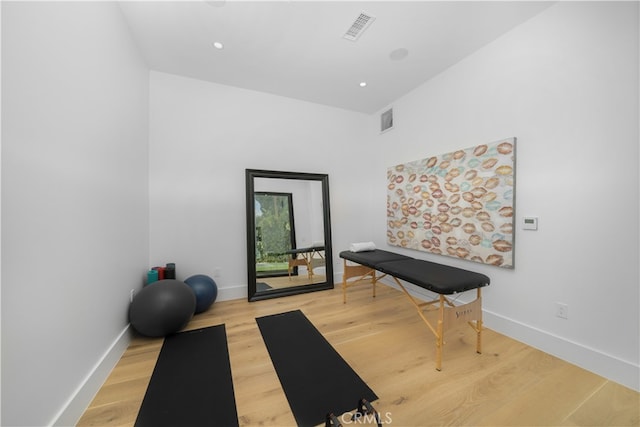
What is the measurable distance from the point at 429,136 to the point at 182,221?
307cm

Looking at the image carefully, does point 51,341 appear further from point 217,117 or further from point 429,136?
point 429,136

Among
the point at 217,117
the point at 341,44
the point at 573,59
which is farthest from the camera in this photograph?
the point at 217,117

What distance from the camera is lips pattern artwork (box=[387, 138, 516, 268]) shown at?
196cm

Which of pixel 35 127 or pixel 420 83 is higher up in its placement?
pixel 420 83

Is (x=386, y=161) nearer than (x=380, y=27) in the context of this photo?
No

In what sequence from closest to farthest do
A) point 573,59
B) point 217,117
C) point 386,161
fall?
point 573,59, point 217,117, point 386,161

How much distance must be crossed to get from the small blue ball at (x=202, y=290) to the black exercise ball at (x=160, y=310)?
1.27ft

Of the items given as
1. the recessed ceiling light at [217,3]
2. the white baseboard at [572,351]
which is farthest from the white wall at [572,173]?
the recessed ceiling light at [217,3]

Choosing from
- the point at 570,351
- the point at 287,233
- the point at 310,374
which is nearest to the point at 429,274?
the point at 570,351

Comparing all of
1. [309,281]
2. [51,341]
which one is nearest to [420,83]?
[309,281]

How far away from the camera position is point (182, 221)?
262 centimetres

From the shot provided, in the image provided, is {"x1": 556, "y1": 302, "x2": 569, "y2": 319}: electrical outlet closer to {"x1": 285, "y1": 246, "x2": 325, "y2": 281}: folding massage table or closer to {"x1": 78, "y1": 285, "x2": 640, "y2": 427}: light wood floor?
{"x1": 78, "y1": 285, "x2": 640, "y2": 427}: light wood floor

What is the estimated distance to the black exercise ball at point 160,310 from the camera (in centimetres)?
182

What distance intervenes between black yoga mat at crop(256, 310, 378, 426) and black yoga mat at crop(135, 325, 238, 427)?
0.34m
